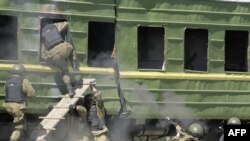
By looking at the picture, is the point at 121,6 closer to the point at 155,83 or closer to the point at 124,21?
the point at 124,21

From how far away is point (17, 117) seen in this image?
1108 cm

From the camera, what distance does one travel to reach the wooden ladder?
11.0m

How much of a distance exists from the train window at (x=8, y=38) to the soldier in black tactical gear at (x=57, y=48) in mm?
474

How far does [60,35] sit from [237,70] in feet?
12.0

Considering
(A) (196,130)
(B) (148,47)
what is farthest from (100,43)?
(A) (196,130)

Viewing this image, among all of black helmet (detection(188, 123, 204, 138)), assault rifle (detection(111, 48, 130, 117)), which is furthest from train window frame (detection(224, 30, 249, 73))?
assault rifle (detection(111, 48, 130, 117))

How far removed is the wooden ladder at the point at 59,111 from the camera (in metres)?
11.0

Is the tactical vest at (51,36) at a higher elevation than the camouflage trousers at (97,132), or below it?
higher

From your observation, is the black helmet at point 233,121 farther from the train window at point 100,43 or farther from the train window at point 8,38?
the train window at point 8,38

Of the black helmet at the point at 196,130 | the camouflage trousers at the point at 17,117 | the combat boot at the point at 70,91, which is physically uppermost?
the combat boot at the point at 70,91

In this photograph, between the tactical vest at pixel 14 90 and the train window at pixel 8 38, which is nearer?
the tactical vest at pixel 14 90

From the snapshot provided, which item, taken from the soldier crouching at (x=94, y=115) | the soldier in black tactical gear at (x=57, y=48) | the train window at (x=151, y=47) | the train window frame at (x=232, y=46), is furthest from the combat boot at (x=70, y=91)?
the train window frame at (x=232, y=46)

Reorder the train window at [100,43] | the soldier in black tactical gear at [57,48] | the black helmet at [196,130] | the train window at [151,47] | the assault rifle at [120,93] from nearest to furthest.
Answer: the soldier in black tactical gear at [57,48], the assault rifle at [120,93], the train window at [100,43], the black helmet at [196,130], the train window at [151,47]

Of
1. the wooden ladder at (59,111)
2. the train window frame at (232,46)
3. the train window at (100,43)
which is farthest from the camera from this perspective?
the train window frame at (232,46)
